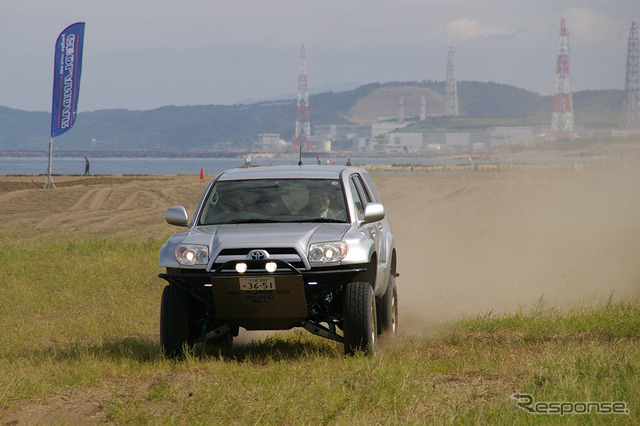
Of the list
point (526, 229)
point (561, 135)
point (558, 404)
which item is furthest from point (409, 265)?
point (561, 135)

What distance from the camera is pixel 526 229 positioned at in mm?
23109

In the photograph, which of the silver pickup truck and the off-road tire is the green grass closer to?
the off-road tire

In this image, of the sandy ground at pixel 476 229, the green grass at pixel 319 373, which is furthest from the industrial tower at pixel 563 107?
the green grass at pixel 319 373

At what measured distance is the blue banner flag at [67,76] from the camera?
32.7m

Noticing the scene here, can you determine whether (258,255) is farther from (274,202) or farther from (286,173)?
(286,173)

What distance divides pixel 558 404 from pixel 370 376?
1542mm

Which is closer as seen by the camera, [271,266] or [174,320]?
[271,266]

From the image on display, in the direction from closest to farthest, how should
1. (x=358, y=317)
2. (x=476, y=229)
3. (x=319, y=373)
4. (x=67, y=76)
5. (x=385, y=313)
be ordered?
(x=319, y=373) < (x=358, y=317) < (x=385, y=313) < (x=476, y=229) < (x=67, y=76)

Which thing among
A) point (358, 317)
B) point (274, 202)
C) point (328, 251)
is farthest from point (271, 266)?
point (274, 202)

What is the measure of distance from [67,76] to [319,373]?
27.8 m

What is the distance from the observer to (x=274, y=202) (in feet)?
29.1

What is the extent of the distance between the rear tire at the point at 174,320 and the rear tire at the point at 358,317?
145 centimetres

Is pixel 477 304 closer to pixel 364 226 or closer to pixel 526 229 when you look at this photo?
pixel 364 226

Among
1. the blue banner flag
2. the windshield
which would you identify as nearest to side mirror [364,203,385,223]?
the windshield
